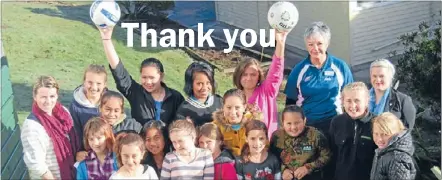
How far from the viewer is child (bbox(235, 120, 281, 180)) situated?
394 centimetres

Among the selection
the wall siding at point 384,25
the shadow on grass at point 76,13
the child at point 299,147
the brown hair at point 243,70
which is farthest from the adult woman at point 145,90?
the wall siding at point 384,25

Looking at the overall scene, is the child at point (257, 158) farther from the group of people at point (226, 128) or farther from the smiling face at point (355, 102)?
the smiling face at point (355, 102)

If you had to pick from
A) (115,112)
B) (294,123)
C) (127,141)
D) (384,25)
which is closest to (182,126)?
(127,141)

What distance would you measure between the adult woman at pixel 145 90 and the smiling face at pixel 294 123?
2.32ft

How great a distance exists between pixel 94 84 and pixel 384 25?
8.62 ft

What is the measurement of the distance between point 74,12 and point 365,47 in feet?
7.64

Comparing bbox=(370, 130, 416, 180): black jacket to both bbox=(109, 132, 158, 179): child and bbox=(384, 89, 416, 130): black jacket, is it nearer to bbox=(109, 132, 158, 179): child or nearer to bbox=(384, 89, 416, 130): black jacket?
bbox=(384, 89, 416, 130): black jacket

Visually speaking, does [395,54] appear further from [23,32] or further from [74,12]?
[23,32]

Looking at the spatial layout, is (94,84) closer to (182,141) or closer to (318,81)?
(182,141)

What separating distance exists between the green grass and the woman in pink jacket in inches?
46.9

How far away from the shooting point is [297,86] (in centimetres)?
432

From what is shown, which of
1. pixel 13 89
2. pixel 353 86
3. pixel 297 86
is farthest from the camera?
pixel 13 89

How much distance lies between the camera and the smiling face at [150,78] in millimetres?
4168

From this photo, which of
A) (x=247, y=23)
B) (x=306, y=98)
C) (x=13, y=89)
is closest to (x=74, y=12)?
(x=13, y=89)
